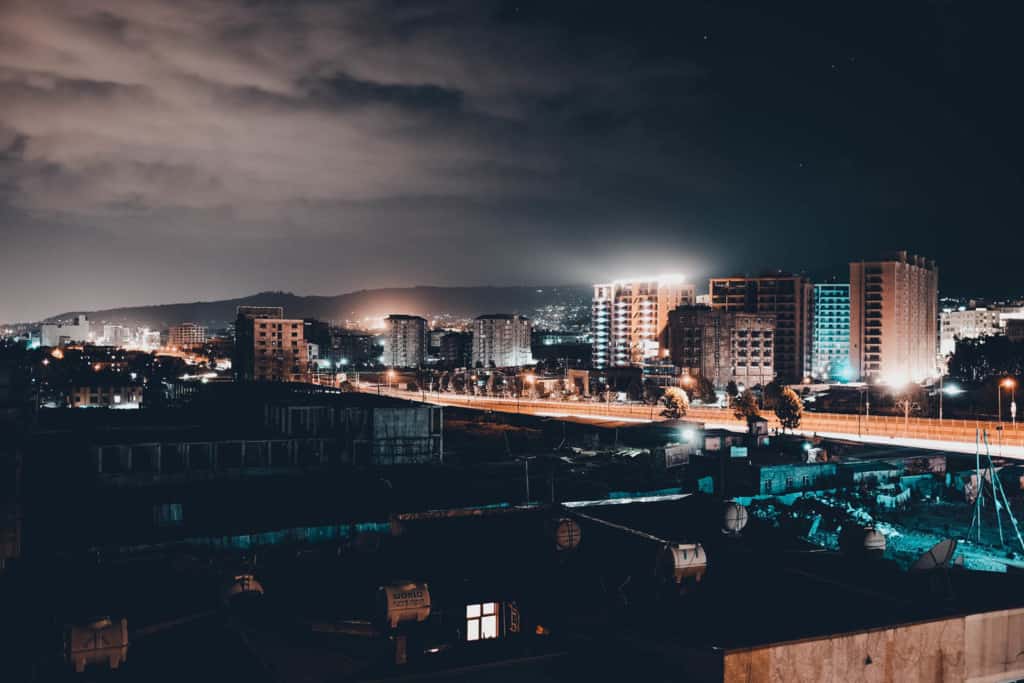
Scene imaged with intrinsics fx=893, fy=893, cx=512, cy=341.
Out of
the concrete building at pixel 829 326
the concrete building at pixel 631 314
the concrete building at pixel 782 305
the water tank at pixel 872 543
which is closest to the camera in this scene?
the water tank at pixel 872 543

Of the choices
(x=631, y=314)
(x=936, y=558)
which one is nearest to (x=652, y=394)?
(x=631, y=314)

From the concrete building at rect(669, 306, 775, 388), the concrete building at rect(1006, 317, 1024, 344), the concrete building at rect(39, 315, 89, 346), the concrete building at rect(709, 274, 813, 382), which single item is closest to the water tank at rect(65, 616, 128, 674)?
the concrete building at rect(669, 306, 775, 388)

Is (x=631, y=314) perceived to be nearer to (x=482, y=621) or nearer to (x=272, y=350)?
(x=272, y=350)

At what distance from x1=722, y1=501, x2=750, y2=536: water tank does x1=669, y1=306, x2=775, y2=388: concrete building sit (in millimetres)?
67822

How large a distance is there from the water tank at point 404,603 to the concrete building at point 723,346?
73.6 m

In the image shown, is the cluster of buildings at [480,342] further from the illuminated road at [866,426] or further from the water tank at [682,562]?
the water tank at [682,562]

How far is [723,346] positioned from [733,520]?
69.7 m

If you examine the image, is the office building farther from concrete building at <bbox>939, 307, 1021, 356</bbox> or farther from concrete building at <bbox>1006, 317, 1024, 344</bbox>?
concrete building at <bbox>1006, 317, 1024, 344</bbox>

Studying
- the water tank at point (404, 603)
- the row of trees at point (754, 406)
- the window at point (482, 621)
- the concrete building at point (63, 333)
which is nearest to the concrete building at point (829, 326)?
the row of trees at point (754, 406)

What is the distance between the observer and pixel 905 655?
28.2ft

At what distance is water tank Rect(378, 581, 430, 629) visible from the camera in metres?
8.69

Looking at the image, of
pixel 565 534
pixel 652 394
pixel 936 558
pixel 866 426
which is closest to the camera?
pixel 936 558

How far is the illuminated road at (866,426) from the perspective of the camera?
120 ft

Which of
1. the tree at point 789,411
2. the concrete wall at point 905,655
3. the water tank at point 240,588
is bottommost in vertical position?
the tree at point 789,411
